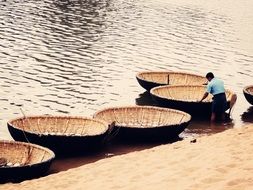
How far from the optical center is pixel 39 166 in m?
11.6

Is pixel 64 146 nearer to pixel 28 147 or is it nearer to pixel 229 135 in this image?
pixel 28 147

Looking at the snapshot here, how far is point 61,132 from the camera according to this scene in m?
14.9

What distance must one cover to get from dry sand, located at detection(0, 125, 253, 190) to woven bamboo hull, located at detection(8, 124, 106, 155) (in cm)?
144

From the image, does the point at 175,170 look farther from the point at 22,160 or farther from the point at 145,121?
the point at 145,121

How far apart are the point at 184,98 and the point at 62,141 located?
7420 millimetres

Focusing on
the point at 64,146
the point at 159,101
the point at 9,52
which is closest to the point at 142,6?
the point at 9,52

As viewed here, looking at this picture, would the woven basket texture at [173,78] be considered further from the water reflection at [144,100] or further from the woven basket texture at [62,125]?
the woven basket texture at [62,125]

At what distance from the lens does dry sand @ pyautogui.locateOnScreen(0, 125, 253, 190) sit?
29.3 feet

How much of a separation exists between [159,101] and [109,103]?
7.77ft

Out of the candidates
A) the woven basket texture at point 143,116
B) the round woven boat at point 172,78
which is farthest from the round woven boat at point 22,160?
the round woven boat at point 172,78

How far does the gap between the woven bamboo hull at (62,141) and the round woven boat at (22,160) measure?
2.74ft

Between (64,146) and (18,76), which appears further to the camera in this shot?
(18,76)

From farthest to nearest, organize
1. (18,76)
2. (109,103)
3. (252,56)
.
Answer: (252,56)
(18,76)
(109,103)

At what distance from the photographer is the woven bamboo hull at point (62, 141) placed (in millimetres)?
13406
